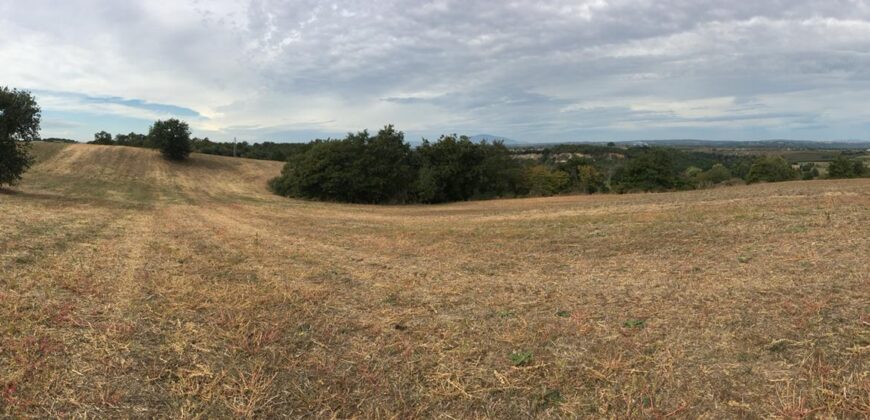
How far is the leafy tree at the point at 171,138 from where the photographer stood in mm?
60719

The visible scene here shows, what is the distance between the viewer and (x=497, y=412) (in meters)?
3.43

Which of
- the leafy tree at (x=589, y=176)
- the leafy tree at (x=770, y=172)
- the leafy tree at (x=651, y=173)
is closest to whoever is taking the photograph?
the leafy tree at (x=770, y=172)

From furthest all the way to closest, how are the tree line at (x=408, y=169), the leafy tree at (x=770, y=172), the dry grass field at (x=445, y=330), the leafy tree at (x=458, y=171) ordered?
the leafy tree at (x=770, y=172) < the leafy tree at (x=458, y=171) < the tree line at (x=408, y=169) < the dry grass field at (x=445, y=330)

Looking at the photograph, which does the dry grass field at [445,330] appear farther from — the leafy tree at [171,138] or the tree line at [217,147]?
the tree line at [217,147]

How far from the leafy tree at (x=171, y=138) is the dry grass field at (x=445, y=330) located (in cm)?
5880

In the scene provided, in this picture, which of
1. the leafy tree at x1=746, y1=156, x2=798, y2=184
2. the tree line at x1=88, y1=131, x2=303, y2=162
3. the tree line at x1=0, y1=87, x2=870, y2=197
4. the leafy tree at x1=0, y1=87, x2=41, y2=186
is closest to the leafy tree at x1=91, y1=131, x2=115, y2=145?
the tree line at x1=88, y1=131, x2=303, y2=162

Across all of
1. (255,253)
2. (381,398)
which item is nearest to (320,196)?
(255,253)

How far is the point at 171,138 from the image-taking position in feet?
200

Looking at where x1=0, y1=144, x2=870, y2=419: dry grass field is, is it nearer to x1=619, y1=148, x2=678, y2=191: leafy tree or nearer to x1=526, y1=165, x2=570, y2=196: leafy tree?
x1=619, y1=148, x2=678, y2=191: leafy tree

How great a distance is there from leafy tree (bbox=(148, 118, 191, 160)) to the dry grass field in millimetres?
58797

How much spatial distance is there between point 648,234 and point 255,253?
8.71m

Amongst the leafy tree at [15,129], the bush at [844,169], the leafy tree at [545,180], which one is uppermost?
the leafy tree at [15,129]

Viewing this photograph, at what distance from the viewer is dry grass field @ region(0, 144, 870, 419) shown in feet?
11.4

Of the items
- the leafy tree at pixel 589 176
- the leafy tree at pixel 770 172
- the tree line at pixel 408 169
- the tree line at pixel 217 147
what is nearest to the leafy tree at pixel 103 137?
the tree line at pixel 217 147
